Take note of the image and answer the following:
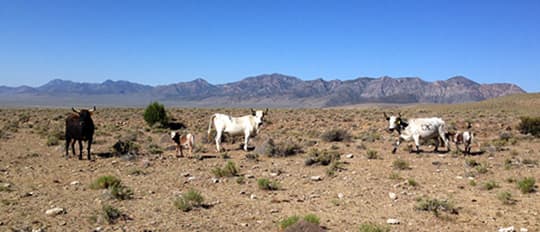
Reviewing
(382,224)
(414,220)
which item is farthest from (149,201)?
(414,220)

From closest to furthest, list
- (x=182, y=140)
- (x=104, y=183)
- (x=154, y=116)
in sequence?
(x=104, y=183), (x=182, y=140), (x=154, y=116)

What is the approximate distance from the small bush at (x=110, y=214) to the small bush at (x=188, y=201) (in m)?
1.21

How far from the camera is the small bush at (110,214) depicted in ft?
27.1

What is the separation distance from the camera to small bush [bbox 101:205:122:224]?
825cm

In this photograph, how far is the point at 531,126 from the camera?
74.7 feet

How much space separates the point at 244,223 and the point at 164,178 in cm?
462

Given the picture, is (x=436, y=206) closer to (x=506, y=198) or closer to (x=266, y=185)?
(x=506, y=198)

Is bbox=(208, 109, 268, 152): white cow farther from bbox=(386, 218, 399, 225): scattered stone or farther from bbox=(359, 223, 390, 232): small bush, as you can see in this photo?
bbox=(359, 223, 390, 232): small bush

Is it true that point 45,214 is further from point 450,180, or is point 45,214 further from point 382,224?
point 450,180

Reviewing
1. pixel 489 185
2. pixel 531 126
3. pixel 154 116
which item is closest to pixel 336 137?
pixel 531 126

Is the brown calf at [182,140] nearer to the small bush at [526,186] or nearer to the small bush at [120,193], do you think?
the small bush at [120,193]

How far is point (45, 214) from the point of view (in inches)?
341

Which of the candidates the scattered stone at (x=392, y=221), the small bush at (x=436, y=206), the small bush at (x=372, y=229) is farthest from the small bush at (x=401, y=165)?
the small bush at (x=372, y=229)

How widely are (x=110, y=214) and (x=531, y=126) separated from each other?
22.1m
